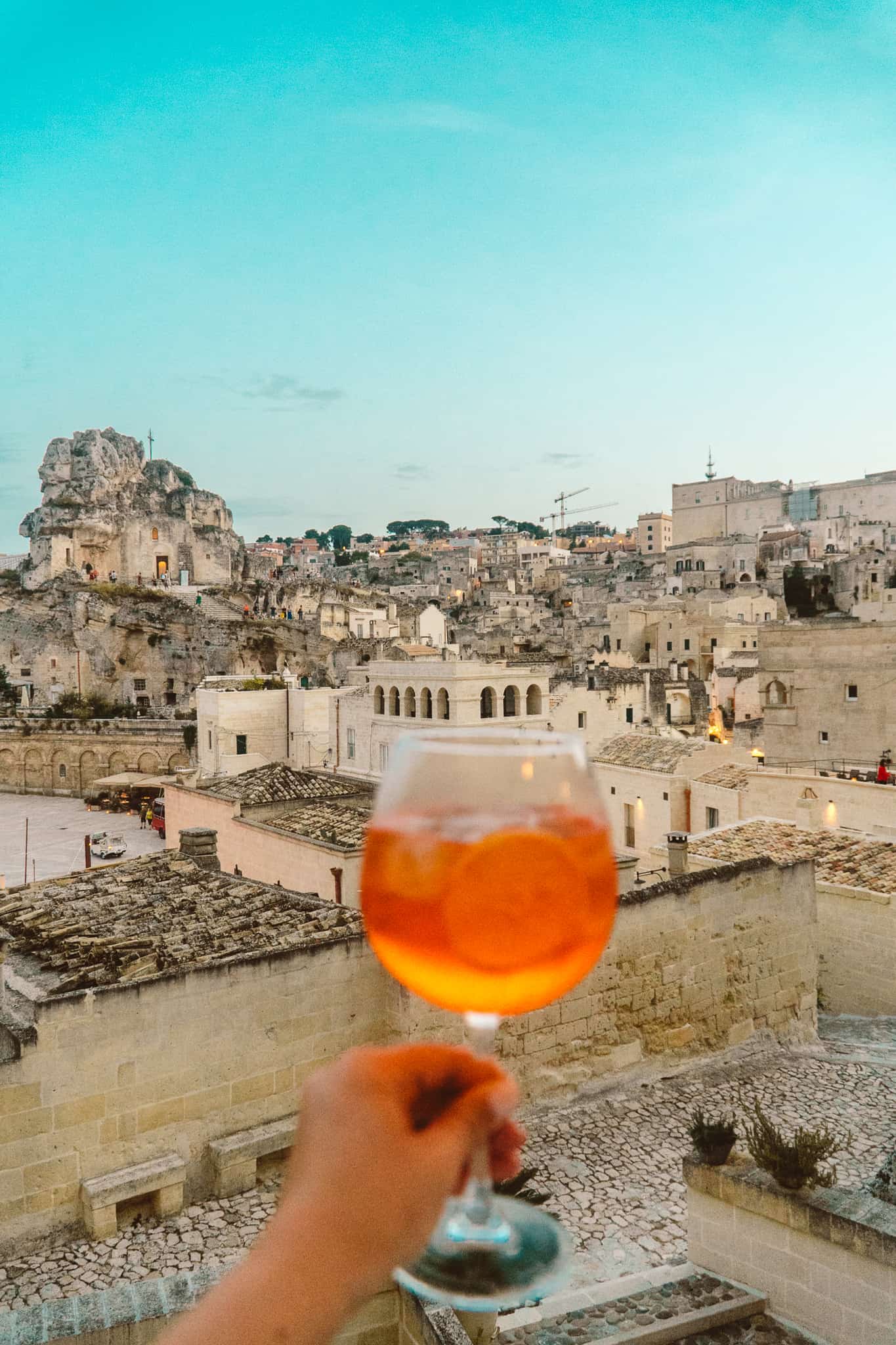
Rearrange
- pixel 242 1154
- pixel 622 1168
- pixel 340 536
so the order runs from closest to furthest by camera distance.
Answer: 1. pixel 242 1154
2. pixel 622 1168
3. pixel 340 536

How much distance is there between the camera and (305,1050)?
6.75 m

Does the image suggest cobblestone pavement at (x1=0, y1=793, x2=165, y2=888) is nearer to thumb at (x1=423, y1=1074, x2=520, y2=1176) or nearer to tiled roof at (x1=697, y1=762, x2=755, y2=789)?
tiled roof at (x1=697, y1=762, x2=755, y2=789)

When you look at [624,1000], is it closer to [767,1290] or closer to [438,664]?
[767,1290]

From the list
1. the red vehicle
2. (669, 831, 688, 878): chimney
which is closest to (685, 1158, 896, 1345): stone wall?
(669, 831, 688, 878): chimney

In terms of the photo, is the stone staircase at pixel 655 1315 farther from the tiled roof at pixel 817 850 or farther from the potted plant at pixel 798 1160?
the tiled roof at pixel 817 850

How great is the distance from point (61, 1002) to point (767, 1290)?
418 centimetres

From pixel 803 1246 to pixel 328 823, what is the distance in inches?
441

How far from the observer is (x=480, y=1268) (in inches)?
51.9

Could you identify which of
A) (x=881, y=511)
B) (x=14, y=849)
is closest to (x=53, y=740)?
(x=14, y=849)

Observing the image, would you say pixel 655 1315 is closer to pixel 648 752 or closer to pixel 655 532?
pixel 648 752

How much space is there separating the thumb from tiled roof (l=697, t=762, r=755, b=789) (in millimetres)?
15964

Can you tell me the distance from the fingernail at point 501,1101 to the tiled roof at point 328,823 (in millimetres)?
11465

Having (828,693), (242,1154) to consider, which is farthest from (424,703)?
(242,1154)

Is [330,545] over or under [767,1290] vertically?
over
